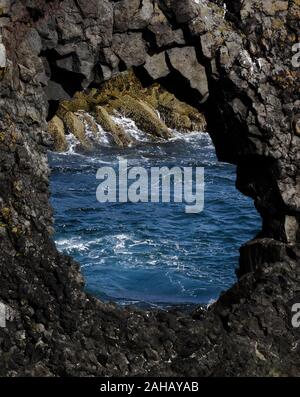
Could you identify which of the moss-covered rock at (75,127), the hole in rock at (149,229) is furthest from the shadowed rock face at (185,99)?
the moss-covered rock at (75,127)

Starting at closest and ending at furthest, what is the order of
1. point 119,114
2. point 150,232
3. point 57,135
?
point 150,232 < point 57,135 < point 119,114

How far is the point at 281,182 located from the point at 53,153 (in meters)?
31.7

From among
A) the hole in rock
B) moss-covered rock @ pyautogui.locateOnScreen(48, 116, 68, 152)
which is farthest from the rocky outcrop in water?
the hole in rock

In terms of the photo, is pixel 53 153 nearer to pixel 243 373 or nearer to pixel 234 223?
pixel 234 223

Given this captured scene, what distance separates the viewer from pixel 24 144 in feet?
56.2

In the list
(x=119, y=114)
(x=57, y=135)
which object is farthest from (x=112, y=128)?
(x=57, y=135)

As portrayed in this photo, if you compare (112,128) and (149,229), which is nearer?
(149,229)

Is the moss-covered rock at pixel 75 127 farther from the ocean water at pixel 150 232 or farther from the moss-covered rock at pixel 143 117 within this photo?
the moss-covered rock at pixel 143 117

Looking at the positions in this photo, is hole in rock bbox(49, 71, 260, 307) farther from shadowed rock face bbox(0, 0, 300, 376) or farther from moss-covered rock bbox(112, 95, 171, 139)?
shadowed rock face bbox(0, 0, 300, 376)

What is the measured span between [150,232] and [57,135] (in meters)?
15.7

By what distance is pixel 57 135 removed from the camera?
1948 inches

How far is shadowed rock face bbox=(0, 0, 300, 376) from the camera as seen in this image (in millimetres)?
16766

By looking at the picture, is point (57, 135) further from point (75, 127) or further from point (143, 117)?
point (143, 117)

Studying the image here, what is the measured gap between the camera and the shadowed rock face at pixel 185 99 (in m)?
16.8
